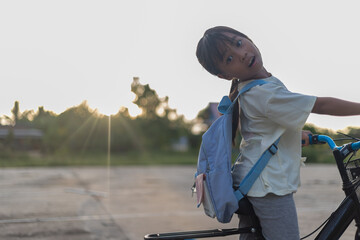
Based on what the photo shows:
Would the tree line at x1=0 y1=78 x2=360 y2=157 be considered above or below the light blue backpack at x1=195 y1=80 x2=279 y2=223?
below

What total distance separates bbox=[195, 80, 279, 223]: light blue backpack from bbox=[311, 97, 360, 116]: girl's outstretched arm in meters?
0.23

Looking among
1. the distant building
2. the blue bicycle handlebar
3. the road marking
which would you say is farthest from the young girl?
the distant building

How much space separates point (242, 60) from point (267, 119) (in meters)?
0.28

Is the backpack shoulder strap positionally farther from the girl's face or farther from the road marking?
the road marking

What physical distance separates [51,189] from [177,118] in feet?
134

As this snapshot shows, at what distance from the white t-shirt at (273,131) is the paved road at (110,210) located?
7.10ft

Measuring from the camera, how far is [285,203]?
6.16 ft

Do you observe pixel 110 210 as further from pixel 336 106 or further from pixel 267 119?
pixel 336 106

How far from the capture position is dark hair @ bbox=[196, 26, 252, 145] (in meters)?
1.91

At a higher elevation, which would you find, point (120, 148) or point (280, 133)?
point (280, 133)

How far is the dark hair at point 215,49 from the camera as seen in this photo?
6.26 feet

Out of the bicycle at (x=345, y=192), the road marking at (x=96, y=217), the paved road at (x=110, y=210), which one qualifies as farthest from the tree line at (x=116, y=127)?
the bicycle at (x=345, y=192)

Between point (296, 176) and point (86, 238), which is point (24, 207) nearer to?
point (86, 238)

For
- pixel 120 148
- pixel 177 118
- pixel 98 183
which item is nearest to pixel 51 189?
pixel 98 183
